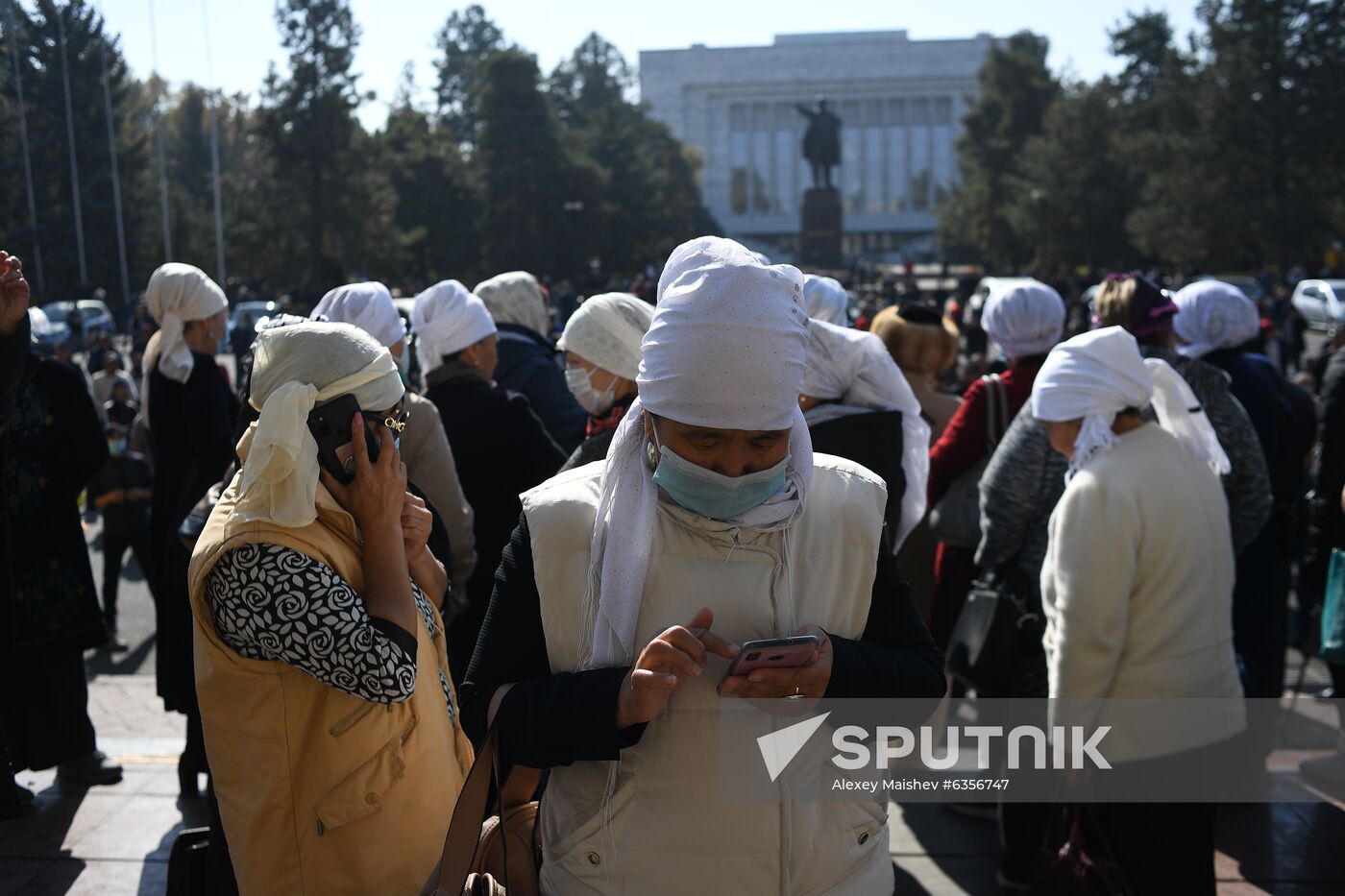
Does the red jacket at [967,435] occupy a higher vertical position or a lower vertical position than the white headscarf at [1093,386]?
lower

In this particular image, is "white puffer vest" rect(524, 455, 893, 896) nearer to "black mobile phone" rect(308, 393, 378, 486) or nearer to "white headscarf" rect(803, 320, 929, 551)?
"black mobile phone" rect(308, 393, 378, 486)

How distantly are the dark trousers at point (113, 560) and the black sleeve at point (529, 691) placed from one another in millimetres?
5583

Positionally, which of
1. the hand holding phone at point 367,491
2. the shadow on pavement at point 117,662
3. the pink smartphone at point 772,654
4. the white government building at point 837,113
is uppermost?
the white government building at point 837,113

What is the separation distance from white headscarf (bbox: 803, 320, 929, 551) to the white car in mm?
31008

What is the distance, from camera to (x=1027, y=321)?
5113 millimetres

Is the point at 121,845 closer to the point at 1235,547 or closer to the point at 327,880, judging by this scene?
the point at 327,880

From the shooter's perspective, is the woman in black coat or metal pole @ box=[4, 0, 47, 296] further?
metal pole @ box=[4, 0, 47, 296]

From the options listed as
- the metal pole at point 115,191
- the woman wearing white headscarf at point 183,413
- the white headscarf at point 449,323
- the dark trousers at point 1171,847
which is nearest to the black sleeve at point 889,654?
the dark trousers at point 1171,847

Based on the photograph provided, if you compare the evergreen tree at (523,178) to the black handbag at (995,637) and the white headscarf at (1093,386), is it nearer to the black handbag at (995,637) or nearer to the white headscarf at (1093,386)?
the black handbag at (995,637)

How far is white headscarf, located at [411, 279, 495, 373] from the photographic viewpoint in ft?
15.5

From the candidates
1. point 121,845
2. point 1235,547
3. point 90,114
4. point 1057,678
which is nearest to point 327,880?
point 1057,678

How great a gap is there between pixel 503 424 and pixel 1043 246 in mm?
50816

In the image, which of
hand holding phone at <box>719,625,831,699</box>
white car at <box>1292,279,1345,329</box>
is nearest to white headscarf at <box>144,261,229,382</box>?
hand holding phone at <box>719,625,831,699</box>

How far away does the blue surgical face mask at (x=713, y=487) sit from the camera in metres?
2.04
